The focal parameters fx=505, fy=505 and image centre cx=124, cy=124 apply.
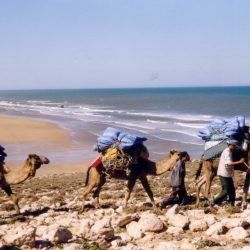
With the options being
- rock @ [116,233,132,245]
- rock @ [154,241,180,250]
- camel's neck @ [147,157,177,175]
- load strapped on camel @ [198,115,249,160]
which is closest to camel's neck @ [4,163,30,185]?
camel's neck @ [147,157,177,175]

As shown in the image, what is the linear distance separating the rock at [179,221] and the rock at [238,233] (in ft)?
2.92

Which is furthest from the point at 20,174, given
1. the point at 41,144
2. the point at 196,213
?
the point at 41,144

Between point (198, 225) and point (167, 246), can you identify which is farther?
point (198, 225)

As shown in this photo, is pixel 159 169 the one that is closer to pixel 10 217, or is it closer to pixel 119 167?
pixel 119 167

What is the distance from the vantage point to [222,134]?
1258 centimetres

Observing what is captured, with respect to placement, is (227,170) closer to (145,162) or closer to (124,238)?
(145,162)

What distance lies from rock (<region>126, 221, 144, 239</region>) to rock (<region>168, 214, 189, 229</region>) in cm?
73

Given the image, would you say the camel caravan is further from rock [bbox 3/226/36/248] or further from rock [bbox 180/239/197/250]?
rock [bbox 3/226/36/248]

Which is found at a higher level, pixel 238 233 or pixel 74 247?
pixel 238 233

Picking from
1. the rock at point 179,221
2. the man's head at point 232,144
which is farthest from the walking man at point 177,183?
the rock at point 179,221

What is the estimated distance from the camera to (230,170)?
11523mm

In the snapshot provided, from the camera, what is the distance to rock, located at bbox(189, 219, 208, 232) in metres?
9.21

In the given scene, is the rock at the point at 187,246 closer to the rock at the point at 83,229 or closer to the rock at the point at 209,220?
the rock at the point at 209,220

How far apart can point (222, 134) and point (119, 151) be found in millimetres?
2618
